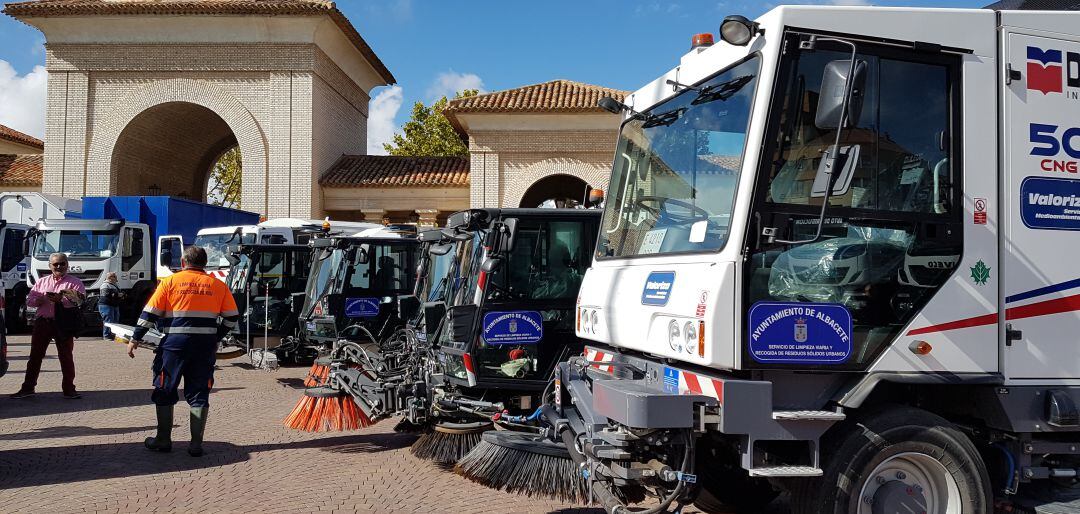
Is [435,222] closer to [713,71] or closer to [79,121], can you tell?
[79,121]

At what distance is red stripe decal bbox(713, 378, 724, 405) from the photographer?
148 inches

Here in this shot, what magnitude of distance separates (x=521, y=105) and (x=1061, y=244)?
21.4m

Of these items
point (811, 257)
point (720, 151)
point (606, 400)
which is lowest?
point (606, 400)

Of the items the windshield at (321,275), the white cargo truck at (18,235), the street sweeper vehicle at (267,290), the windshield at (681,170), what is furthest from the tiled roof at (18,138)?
the windshield at (681,170)

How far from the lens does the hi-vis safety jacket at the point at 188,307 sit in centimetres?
710

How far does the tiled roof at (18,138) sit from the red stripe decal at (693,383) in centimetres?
4086

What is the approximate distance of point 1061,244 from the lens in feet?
13.7

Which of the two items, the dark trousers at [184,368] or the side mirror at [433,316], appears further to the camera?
the side mirror at [433,316]

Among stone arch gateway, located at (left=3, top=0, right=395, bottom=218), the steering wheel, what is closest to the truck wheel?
the steering wheel

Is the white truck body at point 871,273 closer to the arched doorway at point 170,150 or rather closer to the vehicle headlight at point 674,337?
Answer: the vehicle headlight at point 674,337

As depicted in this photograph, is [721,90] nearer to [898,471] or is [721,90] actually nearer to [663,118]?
[663,118]

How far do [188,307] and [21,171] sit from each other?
26183mm

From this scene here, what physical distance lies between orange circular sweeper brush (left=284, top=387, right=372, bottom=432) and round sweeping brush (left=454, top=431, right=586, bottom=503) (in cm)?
219

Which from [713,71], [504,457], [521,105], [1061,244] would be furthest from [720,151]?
[521,105]
